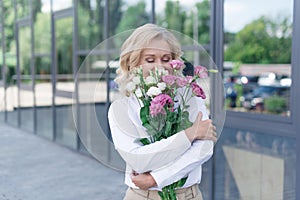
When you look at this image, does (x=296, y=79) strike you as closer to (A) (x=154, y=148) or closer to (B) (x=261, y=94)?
(A) (x=154, y=148)

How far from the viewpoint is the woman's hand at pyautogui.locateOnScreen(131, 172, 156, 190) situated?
1441 millimetres

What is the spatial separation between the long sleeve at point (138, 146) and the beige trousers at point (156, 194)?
21cm

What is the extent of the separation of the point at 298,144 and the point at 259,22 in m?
8.78

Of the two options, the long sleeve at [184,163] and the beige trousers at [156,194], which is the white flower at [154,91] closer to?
the long sleeve at [184,163]

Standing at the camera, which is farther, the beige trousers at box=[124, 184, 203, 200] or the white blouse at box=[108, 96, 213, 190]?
the beige trousers at box=[124, 184, 203, 200]

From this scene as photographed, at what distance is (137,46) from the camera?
141cm

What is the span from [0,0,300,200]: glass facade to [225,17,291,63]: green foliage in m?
0.03

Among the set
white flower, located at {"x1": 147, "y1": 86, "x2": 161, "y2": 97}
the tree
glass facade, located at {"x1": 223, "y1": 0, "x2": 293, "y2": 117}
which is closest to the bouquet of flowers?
white flower, located at {"x1": 147, "y1": 86, "x2": 161, "y2": 97}

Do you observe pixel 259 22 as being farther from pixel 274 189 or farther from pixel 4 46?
pixel 274 189

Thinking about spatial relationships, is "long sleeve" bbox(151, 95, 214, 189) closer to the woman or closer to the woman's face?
the woman

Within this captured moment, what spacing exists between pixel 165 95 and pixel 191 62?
28 cm

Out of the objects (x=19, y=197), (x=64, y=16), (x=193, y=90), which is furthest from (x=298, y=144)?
(x=64, y=16)

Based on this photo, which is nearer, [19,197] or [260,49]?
[19,197]

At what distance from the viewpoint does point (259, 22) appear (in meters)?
11.5
